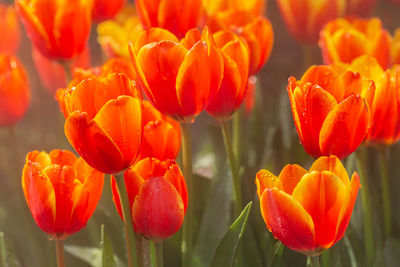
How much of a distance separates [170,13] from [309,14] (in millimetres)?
460

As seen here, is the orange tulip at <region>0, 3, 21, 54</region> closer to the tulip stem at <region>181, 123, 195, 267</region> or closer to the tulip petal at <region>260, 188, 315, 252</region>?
the tulip stem at <region>181, 123, 195, 267</region>

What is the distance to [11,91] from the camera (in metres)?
1.09

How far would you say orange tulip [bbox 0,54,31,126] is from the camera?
108 centimetres

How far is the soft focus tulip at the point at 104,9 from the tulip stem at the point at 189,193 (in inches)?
17.8

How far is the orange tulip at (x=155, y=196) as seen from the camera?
676 mm

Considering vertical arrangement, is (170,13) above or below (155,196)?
above

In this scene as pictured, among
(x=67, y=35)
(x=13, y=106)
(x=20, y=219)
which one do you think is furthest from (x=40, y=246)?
(x=67, y=35)

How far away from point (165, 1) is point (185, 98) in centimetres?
20

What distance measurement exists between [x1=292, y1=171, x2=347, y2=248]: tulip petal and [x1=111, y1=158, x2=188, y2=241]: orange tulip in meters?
0.12

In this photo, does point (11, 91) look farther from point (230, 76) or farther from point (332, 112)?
point (332, 112)

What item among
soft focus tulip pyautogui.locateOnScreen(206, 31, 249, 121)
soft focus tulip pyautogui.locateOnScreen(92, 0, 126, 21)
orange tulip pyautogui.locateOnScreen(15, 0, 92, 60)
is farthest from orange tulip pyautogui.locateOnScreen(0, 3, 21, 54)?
soft focus tulip pyautogui.locateOnScreen(206, 31, 249, 121)

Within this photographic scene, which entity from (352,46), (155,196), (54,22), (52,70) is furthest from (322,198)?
(52,70)

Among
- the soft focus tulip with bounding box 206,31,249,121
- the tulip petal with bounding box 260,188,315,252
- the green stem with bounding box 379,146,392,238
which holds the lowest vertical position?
the green stem with bounding box 379,146,392,238

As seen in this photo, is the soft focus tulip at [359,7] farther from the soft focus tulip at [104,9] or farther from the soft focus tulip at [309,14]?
the soft focus tulip at [104,9]
